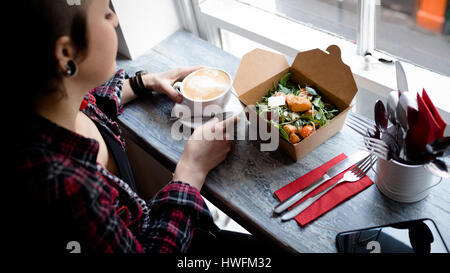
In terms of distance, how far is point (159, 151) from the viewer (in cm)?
103

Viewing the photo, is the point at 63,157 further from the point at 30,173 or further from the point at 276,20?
the point at 276,20

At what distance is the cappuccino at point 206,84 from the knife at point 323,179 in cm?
35

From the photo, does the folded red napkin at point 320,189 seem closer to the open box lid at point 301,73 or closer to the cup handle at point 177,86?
the open box lid at point 301,73

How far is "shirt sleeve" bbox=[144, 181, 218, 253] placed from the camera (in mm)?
811

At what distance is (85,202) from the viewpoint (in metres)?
0.66

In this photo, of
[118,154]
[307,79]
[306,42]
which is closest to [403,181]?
[307,79]

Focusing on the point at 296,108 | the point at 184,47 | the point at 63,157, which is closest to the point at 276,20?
the point at 184,47

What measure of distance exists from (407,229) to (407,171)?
0.43 ft

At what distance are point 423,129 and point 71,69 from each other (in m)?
0.64

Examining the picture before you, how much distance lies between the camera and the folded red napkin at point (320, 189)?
808 millimetres

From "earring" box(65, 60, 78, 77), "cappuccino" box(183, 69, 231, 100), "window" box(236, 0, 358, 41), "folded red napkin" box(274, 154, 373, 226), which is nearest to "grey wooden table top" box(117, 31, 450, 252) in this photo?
"folded red napkin" box(274, 154, 373, 226)

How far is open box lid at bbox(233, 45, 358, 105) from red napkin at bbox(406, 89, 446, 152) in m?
0.22

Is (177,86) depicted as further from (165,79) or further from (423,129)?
(423,129)
